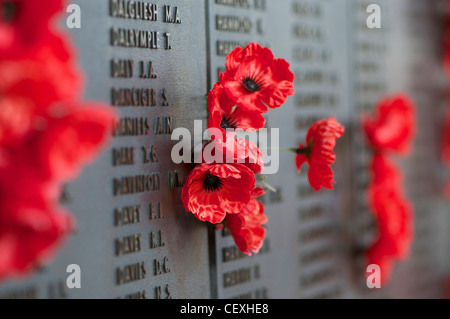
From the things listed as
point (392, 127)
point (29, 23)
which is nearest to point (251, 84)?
point (29, 23)

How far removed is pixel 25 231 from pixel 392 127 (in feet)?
3.18

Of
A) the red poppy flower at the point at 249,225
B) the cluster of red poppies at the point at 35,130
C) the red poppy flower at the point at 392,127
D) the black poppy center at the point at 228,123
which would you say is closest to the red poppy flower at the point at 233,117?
the black poppy center at the point at 228,123

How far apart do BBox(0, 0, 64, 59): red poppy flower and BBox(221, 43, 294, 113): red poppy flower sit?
32 centimetres

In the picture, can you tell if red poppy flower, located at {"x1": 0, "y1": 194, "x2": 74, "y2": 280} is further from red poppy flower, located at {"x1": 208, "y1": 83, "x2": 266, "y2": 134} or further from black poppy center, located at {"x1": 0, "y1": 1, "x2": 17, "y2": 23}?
red poppy flower, located at {"x1": 208, "y1": 83, "x2": 266, "y2": 134}

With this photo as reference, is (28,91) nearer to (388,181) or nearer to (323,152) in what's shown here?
(323,152)

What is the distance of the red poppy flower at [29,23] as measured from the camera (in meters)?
0.50

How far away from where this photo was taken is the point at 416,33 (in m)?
1.47

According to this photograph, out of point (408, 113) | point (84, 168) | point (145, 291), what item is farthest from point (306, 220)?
point (84, 168)

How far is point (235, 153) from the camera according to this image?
2.42 feet

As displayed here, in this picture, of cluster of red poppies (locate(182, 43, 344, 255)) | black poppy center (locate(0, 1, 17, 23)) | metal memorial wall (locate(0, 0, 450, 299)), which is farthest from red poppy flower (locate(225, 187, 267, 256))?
black poppy center (locate(0, 1, 17, 23))

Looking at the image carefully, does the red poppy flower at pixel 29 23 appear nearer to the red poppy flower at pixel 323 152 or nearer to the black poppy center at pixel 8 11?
the black poppy center at pixel 8 11

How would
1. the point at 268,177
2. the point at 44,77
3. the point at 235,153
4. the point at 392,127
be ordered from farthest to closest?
the point at 392,127
the point at 268,177
the point at 235,153
the point at 44,77

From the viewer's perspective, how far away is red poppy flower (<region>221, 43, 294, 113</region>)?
0.77 m
